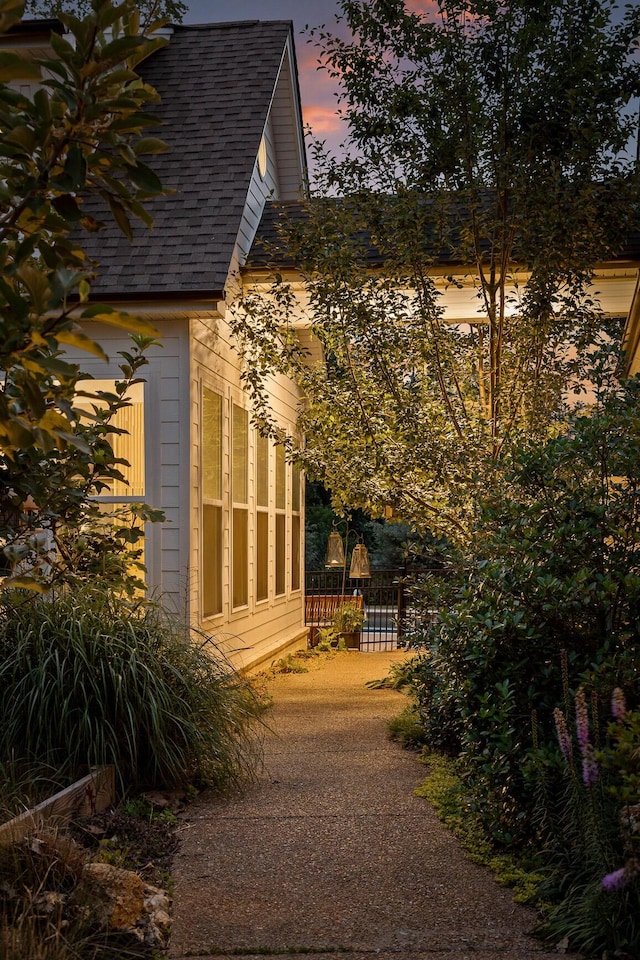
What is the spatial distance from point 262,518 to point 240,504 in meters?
1.32

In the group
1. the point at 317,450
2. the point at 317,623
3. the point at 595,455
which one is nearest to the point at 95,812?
the point at 595,455

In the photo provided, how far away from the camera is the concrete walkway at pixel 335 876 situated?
3711 millimetres

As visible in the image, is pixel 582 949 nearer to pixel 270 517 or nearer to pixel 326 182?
pixel 326 182

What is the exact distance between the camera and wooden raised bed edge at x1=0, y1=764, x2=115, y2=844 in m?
4.09

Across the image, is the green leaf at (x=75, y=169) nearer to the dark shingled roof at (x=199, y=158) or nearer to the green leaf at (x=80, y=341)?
the green leaf at (x=80, y=341)

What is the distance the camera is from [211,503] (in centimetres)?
955

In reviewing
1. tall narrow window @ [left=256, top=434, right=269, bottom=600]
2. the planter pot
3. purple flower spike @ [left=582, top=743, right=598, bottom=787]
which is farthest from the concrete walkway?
the planter pot

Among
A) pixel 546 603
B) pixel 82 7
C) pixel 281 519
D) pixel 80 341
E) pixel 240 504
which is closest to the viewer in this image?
pixel 80 341

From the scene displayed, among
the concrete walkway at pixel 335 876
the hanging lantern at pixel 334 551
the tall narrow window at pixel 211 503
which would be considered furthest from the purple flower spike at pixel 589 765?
the hanging lantern at pixel 334 551

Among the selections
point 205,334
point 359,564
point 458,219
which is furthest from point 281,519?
point 458,219

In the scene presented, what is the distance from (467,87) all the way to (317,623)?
9.58m

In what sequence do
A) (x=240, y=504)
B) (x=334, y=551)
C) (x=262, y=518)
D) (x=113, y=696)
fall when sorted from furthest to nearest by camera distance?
(x=334, y=551) < (x=262, y=518) < (x=240, y=504) < (x=113, y=696)

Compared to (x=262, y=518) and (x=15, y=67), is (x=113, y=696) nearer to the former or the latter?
(x=15, y=67)

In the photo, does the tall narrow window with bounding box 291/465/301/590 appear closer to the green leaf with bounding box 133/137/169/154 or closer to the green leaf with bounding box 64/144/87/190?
the green leaf with bounding box 133/137/169/154
